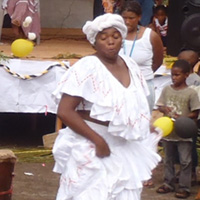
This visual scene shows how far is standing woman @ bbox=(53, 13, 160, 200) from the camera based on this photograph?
5.02 metres

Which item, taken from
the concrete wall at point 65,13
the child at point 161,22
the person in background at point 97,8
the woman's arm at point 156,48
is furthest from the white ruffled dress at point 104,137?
the concrete wall at point 65,13

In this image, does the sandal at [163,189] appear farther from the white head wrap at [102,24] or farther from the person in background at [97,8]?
the person in background at [97,8]

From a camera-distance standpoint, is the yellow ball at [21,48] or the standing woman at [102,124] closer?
the standing woman at [102,124]

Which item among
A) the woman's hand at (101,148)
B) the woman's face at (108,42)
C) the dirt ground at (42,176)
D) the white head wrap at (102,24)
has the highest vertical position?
the white head wrap at (102,24)

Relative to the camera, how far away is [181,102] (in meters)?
7.37

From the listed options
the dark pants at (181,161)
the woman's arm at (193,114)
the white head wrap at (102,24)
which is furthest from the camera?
the dark pants at (181,161)

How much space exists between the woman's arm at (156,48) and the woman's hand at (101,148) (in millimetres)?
2377

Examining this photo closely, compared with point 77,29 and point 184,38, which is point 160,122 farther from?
point 77,29

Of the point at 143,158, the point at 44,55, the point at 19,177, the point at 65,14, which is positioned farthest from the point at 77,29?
the point at 143,158

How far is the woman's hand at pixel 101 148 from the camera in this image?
5031 mm

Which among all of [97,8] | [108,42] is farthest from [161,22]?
[108,42]

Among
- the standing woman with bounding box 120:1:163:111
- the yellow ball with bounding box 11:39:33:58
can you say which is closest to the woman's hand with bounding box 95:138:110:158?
the standing woman with bounding box 120:1:163:111

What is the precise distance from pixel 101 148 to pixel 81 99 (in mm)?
333

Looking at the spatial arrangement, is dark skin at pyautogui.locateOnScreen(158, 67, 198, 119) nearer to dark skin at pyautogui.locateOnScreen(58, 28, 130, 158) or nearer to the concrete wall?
dark skin at pyautogui.locateOnScreen(58, 28, 130, 158)
